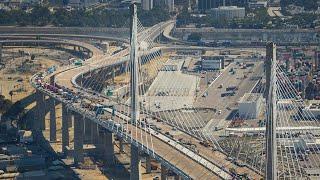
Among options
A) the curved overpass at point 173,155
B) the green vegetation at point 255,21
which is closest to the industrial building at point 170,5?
the green vegetation at point 255,21

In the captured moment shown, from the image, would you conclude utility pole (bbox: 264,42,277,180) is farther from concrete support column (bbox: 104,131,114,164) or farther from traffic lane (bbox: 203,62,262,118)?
traffic lane (bbox: 203,62,262,118)

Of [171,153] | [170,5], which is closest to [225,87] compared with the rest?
[171,153]

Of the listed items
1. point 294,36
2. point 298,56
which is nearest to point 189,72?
point 298,56

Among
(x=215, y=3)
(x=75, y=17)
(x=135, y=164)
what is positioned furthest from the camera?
(x=215, y=3)

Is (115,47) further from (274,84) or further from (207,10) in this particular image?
(274,84)

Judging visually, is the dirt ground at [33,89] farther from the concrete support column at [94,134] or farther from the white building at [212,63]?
the white building at [212,63]

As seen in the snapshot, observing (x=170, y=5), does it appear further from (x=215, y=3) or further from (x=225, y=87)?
(x=225, y=87)
